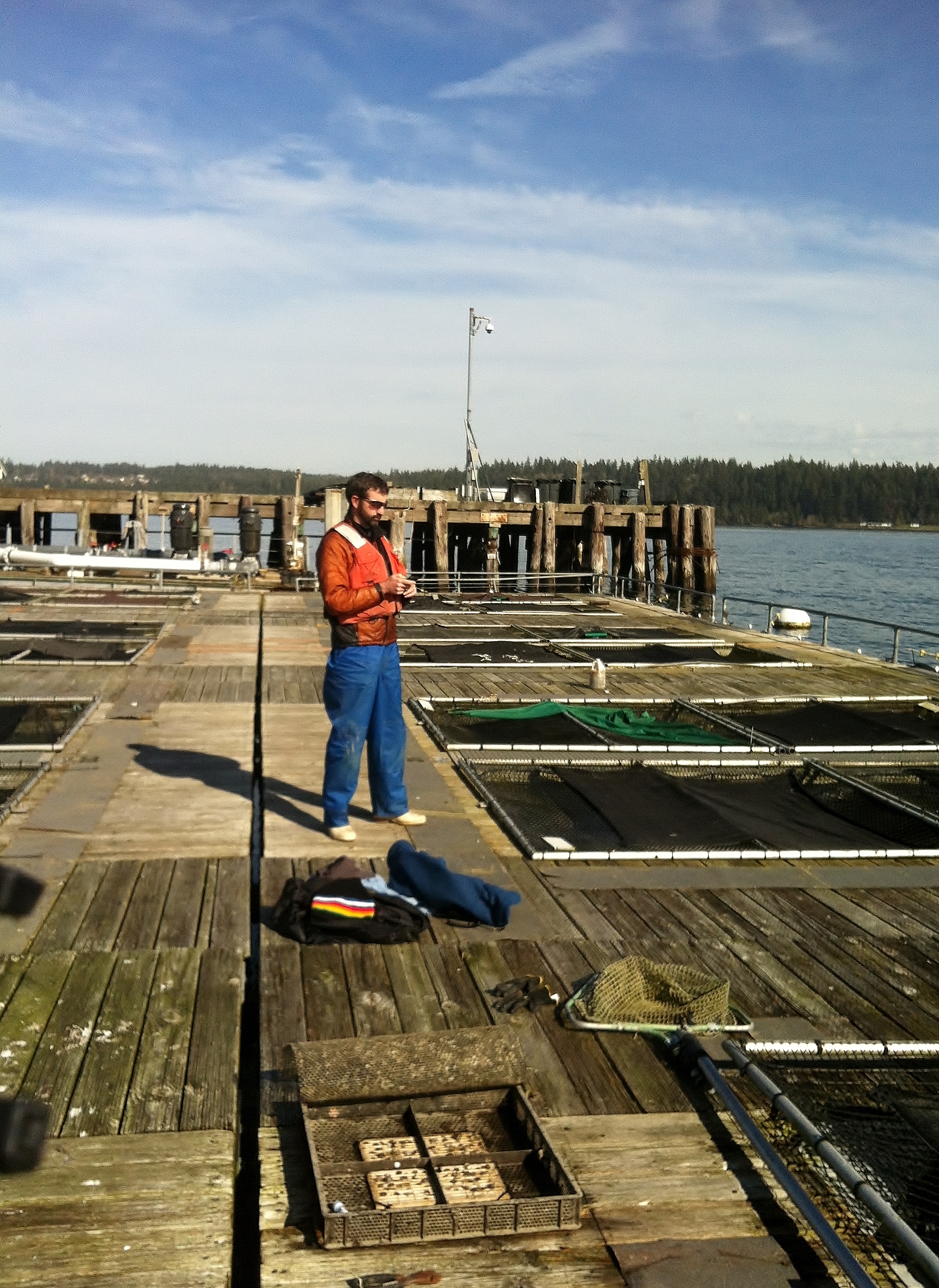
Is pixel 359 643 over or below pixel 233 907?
over

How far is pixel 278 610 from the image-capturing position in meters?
22.7

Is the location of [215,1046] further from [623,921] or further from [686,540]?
[686,540]

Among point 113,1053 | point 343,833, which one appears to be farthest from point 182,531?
point 113,1053

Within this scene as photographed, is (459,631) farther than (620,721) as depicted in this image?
Yes

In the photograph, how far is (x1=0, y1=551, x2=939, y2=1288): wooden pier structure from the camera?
10.8 ft

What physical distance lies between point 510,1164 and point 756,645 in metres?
15.9

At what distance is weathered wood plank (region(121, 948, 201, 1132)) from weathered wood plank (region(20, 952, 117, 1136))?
0.20 m

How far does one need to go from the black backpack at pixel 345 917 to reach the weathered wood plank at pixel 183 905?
1.33ft

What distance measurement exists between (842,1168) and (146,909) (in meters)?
3.61

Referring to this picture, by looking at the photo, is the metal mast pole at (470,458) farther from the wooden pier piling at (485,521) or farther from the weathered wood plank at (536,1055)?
the weathered wood plank at (536,1055)

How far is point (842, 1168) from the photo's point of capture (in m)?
3.55

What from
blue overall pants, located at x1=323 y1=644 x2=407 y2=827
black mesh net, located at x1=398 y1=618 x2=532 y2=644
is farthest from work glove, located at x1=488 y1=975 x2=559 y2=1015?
black mesh net, located at x1=398 y1=618 x2=532 y2=644

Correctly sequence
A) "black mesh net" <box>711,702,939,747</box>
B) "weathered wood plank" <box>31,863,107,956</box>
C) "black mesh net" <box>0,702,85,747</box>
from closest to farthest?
"weathered wood plank" <box>31,863,107,956</box> < "black mesh net" <box>0,702,85,747</box> < "black mesh net" <box>711,702,939,747</box>

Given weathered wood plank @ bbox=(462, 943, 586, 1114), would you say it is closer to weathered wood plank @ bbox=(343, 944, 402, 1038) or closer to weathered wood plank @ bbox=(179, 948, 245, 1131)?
weathered wood plank @ bbox=(343, 944, 402, 1038)
